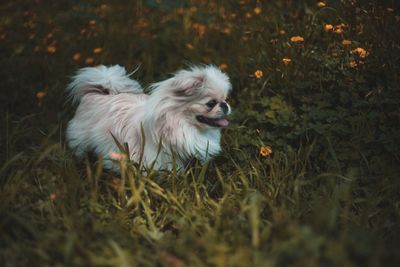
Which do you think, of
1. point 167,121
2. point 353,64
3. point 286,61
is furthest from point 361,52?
point 167,121

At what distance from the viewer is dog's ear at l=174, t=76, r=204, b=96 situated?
308cm

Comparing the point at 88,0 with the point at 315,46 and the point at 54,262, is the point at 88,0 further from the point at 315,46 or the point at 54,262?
the point at 54,262

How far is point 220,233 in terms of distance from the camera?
2459 mm

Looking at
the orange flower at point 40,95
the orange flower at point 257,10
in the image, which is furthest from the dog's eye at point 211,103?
the orange flower at point 257,10

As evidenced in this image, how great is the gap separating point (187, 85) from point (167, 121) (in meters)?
0.28

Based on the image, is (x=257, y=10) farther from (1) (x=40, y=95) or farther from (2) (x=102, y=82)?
(1) (x=40, y=95)

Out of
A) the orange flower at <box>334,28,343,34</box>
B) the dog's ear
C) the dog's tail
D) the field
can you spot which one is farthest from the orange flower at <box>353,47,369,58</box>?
the dog's tail

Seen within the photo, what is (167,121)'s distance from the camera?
10.3 ft

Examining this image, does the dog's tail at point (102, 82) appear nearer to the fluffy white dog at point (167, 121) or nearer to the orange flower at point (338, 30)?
the fluffy white dog at point (167, 121)

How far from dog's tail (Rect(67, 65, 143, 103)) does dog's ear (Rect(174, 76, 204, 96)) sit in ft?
2.39

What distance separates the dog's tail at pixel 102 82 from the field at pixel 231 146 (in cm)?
42

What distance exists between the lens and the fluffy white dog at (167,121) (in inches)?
123

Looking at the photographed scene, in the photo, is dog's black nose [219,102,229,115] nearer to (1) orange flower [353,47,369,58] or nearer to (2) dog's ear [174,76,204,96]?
(2) dog's ear [174,76,204,96]

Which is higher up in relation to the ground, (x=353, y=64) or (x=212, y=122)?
(x=353, y=64)
